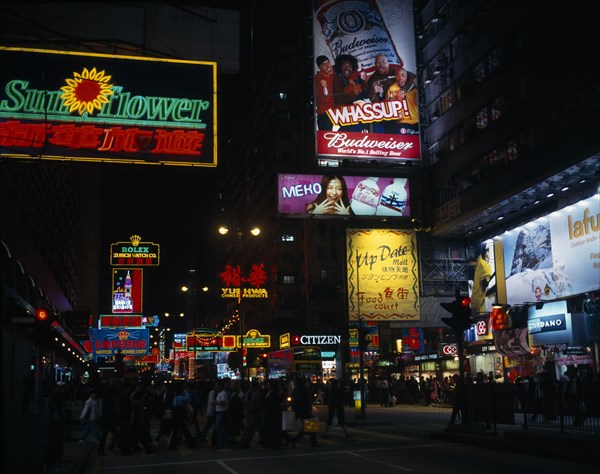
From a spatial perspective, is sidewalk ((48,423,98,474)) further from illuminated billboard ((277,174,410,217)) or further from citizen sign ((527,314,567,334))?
citizen sign ((527,314,567,334))

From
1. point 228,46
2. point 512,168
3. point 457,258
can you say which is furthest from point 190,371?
point 228,46

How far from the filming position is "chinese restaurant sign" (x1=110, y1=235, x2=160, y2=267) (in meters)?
55.9

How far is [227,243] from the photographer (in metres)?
132

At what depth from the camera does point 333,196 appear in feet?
101

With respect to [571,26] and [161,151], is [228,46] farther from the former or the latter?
[571,26]

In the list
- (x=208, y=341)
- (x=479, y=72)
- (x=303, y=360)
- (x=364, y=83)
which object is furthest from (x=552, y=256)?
(x=208, y=341)

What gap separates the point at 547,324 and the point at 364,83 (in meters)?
12.6

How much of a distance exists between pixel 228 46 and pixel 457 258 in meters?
23.0

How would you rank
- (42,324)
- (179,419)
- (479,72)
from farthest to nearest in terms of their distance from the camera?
(479,72) → (179,419) → (42,324)

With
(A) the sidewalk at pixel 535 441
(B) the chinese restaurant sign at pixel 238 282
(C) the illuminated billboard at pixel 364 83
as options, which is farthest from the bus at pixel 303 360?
(A) the sidewalk at pixel 535 441

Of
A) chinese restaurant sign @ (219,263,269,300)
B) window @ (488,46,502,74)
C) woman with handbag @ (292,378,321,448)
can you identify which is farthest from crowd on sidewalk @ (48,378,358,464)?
window @ (488,46,502,74)

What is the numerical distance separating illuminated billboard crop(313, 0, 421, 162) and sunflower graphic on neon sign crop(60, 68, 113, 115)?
15.8 metres

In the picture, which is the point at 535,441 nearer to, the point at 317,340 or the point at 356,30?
the point at 356,30

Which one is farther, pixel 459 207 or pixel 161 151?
pixel 459 207
